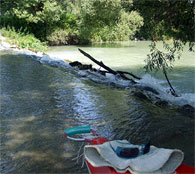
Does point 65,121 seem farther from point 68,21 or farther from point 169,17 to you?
point 68,21

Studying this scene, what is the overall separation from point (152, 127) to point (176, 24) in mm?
2326

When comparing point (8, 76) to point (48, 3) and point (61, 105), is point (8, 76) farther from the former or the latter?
point (48, 3)

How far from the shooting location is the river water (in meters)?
4.14

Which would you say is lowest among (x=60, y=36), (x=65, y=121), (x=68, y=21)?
(x=65, y=121)

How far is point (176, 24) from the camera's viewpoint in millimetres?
5551

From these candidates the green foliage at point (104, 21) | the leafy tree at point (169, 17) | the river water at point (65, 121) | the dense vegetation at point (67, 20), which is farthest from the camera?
the dense vegetation at point (67, 20)

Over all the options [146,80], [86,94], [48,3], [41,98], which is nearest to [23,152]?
[41,98]

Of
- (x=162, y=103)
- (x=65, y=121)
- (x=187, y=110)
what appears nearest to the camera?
(x=65, y=121)

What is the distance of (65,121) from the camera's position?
5.69m

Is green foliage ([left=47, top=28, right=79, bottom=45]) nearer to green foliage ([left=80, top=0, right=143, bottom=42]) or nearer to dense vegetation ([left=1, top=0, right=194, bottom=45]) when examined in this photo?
dense vegetation ([left=1, top=0, right=194, bottom=45])

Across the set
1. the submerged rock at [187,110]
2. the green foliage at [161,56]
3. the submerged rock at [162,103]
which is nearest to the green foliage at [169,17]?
the green foliage at [161,56]

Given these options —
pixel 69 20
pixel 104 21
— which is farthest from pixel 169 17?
pixel 69 20

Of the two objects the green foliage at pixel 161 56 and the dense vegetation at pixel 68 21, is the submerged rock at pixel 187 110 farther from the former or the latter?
the dense vegetation at pixel 68 21

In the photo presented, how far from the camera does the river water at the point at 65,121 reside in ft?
13.6
